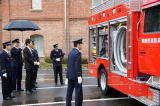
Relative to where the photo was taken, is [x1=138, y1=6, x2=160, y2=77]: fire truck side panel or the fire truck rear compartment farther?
the fire truck rear compartment

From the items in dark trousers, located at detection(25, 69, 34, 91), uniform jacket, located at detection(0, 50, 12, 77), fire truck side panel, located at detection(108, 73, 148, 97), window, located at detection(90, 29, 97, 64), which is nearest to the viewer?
fire truck side panel, located at detection(108, 73, 148, 97)

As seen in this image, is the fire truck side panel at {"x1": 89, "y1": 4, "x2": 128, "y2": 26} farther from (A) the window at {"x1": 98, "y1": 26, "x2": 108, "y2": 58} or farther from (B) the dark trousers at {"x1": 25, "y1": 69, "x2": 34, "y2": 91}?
(B) the dark trousers at {"x1": 25, "y1": 69, "x2": 34, "y2": 91}

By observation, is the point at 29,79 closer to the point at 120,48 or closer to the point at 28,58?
the point at 28,58

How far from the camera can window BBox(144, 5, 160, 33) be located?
6.98 metres

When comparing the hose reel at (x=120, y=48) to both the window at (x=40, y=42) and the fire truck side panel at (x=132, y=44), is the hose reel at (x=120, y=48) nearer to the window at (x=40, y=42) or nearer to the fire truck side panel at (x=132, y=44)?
the fire truck side panel at (x=132, y=44)

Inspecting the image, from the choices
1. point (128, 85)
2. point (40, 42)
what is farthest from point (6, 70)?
point (40, 42)

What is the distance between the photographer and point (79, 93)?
26.1 feet

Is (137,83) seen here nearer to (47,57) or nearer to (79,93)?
(79,93)

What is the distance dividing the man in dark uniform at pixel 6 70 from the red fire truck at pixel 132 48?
306cm

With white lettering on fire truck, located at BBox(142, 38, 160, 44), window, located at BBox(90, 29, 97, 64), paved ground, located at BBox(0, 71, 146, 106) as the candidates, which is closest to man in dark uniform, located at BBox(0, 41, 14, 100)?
paved ground, located at BBox(0, 71, 146, 106)

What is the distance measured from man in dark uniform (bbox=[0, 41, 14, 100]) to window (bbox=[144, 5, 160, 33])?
4516 mm

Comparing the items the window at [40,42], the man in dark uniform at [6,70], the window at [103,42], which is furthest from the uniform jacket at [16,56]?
the window at [40,42]

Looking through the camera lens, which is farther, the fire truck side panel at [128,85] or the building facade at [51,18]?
the building facade at [51,18]

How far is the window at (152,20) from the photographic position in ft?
22.9
